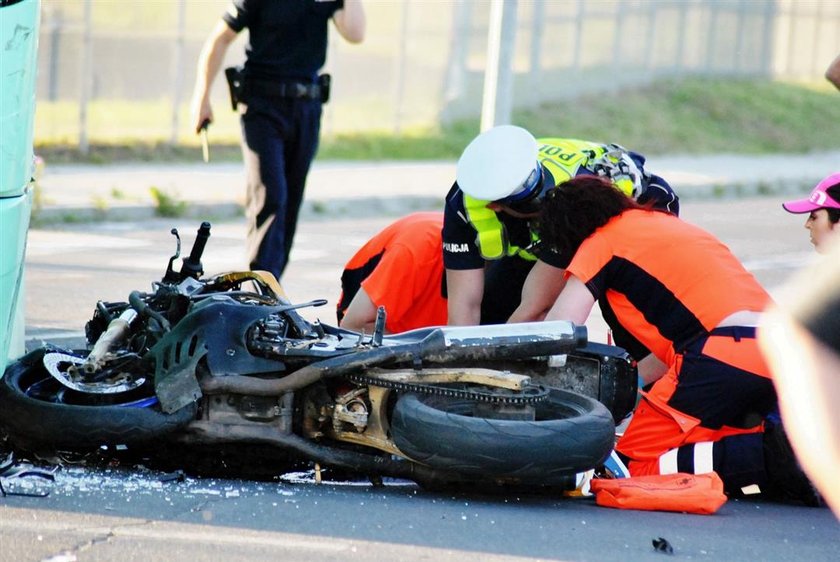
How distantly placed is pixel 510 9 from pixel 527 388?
7.57 metres

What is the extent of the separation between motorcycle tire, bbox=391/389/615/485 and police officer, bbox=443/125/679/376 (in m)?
0.99

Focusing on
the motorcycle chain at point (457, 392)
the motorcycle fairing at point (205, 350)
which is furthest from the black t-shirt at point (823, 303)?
the motorcycle fairing at point (205, 350)

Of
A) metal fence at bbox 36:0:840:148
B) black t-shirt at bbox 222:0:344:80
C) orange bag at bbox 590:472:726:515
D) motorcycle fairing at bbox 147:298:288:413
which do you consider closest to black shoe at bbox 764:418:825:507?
orange bag at bbox 590:472:726:515

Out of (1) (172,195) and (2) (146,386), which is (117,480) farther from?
(1) (172,195)

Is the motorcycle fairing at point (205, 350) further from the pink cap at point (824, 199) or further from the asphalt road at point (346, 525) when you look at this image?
the pink cap at point (824, 199)

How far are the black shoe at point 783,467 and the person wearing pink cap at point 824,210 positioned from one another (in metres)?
0.99

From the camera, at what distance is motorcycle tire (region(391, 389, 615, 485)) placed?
4.75 metres

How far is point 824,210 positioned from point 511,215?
1195 mm

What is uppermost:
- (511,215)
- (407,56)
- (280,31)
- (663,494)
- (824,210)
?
(280,31)

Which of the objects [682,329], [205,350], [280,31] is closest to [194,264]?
[205,350]

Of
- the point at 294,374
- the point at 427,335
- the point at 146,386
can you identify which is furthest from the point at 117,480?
the point at 427,335

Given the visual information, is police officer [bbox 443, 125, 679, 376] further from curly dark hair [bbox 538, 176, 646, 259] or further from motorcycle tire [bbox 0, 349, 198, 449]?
motorcycle tire [bbox 0, 349, 198, 449]

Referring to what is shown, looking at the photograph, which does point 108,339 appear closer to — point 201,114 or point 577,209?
point 577,209

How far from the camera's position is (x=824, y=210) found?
6.10 meters
